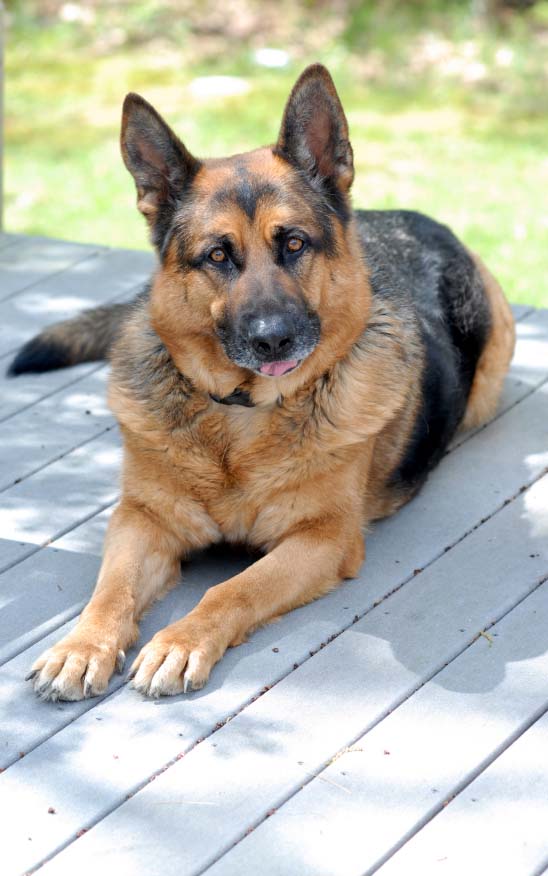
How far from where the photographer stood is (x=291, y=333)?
3.49 metres

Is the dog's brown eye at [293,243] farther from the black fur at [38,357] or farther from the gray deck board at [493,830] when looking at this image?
the black fur at [38,357]

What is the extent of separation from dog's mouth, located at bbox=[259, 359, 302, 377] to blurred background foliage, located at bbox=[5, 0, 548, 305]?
321cm

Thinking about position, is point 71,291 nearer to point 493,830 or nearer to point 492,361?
point 492,361

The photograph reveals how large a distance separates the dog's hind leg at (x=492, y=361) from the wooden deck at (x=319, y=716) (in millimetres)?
246

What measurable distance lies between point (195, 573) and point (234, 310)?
0.86 meters

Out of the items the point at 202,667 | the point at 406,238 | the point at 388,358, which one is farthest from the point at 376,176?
the point at 202,667

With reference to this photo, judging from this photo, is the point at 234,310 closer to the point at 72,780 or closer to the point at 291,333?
the point at 291,333

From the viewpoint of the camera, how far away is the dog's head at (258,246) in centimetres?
354

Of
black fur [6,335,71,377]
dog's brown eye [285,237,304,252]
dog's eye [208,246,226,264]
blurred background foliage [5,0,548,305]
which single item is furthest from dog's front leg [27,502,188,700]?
blurred background foliage [5,0,548,305]

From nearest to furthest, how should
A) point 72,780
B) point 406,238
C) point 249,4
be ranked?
point 72,780 → point 406,238 → point 249,4

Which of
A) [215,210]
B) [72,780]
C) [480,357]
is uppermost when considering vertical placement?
[215,210]

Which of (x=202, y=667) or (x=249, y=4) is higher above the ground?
(x=249, y=4)

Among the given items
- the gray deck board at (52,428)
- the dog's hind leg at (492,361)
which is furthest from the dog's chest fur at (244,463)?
the dog's hind leg at (492,361)

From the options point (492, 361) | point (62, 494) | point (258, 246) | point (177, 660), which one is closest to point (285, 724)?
point (177, 660)
